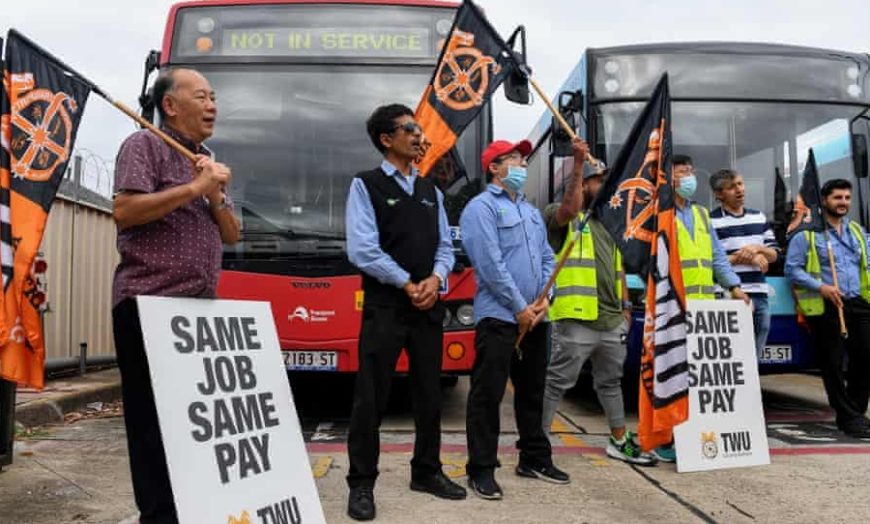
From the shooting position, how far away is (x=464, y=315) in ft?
20.9

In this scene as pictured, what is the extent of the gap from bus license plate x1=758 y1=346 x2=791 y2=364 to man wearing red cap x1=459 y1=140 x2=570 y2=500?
2875mm

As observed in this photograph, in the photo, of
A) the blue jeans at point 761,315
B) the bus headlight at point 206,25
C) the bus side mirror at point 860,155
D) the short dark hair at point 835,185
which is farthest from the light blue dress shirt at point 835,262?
the bus headlight at point 206,25

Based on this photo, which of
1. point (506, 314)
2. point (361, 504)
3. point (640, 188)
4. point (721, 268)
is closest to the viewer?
point (361, 504)

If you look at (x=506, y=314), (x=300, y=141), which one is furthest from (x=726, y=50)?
(x=506, y=314)

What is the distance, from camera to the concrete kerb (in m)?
6.20

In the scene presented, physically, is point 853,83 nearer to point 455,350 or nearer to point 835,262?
point 835,262

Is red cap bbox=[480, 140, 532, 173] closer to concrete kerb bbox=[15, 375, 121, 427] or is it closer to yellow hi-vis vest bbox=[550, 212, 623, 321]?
yellow hi-vis vest bbox=[550, 212, 623, 321]

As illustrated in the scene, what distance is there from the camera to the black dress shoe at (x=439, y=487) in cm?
428

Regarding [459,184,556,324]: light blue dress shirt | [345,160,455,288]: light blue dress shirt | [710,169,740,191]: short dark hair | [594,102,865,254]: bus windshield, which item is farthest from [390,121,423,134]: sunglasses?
[594,102,865,254]: bus windshield

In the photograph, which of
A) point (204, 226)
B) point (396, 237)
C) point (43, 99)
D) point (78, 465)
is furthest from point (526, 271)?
point (78, 465)

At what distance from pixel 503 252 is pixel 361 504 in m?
1.53

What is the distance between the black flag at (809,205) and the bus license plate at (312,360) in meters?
3.62

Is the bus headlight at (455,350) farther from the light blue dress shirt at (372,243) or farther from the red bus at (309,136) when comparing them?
the light blue dress shirt at (372,243)

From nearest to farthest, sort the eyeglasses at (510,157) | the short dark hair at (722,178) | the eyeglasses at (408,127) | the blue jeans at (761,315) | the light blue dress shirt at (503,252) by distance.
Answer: the eyeglasses at (408,127) → the light blue dress shirt at (503,252) → the eyeglasses at (510,157) → the short dark hair at (722,178) → the blue jeans at (761,315)
